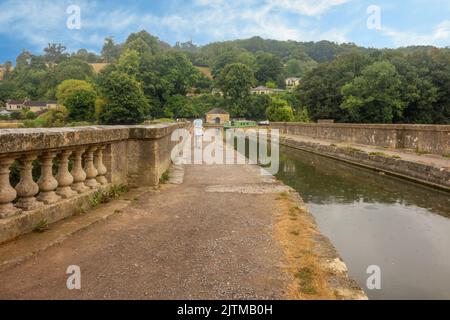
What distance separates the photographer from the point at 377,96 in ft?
168

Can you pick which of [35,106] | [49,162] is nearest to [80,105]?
[35,106]

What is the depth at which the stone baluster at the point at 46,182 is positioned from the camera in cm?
400

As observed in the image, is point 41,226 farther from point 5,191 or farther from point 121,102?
point 121,102

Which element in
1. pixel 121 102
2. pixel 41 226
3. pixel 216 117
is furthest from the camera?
pixel 216 117

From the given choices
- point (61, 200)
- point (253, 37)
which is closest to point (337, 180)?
point (61, 200)

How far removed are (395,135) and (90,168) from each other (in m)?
14.8

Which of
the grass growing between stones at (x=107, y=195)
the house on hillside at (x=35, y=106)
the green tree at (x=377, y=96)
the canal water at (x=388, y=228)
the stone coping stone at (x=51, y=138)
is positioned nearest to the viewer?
the stone coping stone at (x=51, y=138)

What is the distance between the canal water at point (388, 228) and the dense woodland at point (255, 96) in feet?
137

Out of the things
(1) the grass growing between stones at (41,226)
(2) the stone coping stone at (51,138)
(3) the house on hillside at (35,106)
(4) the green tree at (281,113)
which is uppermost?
(3) the house on hillside at (35,106)

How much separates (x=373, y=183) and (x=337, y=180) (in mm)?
1019

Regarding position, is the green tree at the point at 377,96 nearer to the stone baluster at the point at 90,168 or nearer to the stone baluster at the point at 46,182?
the stone baluster at the point at 90,168

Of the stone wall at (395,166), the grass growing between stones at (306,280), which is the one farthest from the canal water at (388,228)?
the grass growing between stones at (306,280)
